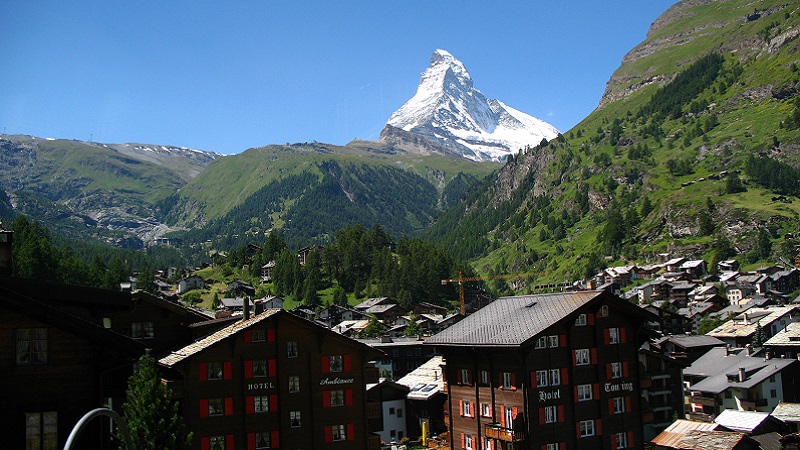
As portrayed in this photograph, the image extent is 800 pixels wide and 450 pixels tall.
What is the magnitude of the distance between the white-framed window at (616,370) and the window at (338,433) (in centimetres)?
2128

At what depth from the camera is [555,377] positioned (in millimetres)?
56625

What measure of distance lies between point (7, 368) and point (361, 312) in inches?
6013

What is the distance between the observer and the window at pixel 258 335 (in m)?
54.1

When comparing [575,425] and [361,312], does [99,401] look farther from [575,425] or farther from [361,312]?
[361,312]

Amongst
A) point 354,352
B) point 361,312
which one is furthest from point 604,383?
point 361,312

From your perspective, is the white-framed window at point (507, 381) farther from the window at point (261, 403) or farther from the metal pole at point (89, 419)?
the metal pole at point (89, 419)

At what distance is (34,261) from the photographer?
127 metres

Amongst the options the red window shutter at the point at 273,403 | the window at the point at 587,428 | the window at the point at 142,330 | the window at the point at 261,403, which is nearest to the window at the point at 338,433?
the red window shutter at the point at 273,403

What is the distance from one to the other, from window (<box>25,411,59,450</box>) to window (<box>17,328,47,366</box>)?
6.40 feet

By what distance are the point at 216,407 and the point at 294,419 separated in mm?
5652

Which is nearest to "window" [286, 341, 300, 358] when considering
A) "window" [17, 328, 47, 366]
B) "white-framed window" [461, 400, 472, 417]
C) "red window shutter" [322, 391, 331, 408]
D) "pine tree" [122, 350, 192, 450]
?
"red window shutter" [322, 391, 331, 408]

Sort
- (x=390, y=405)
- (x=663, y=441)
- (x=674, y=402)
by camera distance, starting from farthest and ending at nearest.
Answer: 1. (x=390, y=405)
2. (x=674, y=402)
3. (x=663, y=441)

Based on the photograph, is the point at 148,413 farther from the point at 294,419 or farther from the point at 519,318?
the point at 519,318

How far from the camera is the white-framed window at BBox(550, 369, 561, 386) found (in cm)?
5644
